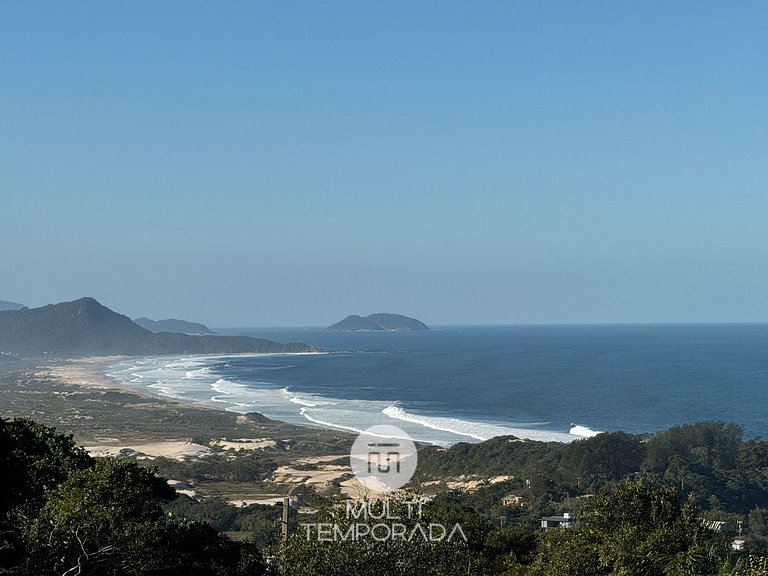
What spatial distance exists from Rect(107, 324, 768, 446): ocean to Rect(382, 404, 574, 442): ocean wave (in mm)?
94

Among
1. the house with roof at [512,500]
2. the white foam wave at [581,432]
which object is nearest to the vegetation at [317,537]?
the house with roof at [512,500]

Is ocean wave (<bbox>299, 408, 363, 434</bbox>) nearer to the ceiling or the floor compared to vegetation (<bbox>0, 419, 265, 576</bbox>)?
nearer to the floor

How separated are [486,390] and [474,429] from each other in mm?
27998

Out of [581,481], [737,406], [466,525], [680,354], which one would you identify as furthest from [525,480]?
[680,354]

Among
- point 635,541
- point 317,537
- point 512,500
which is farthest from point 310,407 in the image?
point 635,541

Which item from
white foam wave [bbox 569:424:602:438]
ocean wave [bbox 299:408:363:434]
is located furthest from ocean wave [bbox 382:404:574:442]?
ocean wave [bbox 299:408:363:434]

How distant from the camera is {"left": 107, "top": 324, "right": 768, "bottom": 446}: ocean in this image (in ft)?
206

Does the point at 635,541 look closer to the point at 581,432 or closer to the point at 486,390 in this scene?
the point at 581,432

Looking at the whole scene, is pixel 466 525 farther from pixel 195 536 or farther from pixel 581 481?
pixel 581 481

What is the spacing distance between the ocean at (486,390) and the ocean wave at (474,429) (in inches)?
3.7

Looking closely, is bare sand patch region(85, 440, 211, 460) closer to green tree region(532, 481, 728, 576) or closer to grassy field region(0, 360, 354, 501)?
grassy field region(0, 360, 354, 501)

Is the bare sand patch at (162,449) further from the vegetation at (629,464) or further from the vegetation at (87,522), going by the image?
the vegetation at (87,522)

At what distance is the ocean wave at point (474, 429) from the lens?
5520 cm

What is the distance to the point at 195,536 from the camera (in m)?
14.8
